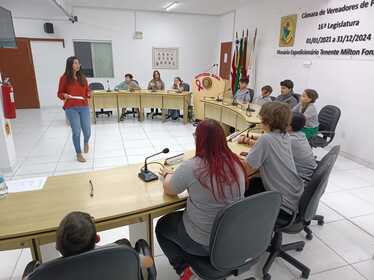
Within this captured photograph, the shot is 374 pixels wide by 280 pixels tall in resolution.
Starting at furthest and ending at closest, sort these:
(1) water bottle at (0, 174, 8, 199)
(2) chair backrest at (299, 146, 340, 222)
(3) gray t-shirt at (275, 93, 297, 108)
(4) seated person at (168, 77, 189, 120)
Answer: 1. (4) seated person at (168, 77, 189, 120)
2. (3) gray t-shirt at (275, 93, 297, 108)
3. (2) chair backrest at (299, 146, 340, 222)
4. (1) water bottle at (0, 174, 8, 199)

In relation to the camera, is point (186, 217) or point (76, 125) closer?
point (186, 217)

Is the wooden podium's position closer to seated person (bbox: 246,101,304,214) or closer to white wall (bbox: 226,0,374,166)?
white wall (bbox: 226,0,374,166)

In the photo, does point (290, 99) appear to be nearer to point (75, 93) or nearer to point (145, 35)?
point (75, 93)

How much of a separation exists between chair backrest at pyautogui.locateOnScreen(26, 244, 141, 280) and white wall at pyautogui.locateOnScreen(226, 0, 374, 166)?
4260 millimetres

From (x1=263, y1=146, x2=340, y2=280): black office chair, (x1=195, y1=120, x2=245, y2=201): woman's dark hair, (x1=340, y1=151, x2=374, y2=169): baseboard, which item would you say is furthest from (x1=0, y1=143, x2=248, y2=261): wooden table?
(x1=340, y1=151, x2=374, y2=169): baseboard

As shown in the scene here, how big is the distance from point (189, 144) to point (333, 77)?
2.82 meters

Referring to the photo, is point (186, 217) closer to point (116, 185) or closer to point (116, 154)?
point (116, 185)

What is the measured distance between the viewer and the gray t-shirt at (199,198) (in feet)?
4.49

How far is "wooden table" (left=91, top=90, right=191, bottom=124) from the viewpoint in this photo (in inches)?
254

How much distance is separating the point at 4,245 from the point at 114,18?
798cm

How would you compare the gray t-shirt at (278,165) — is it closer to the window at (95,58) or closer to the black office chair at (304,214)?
the black office chair at (304,214)

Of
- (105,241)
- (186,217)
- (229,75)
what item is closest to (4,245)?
(186,217)

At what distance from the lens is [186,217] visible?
154 centimetres

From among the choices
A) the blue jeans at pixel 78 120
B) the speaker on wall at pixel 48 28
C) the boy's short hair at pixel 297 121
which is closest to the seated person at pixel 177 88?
the blue jeans at pixel 78 120
